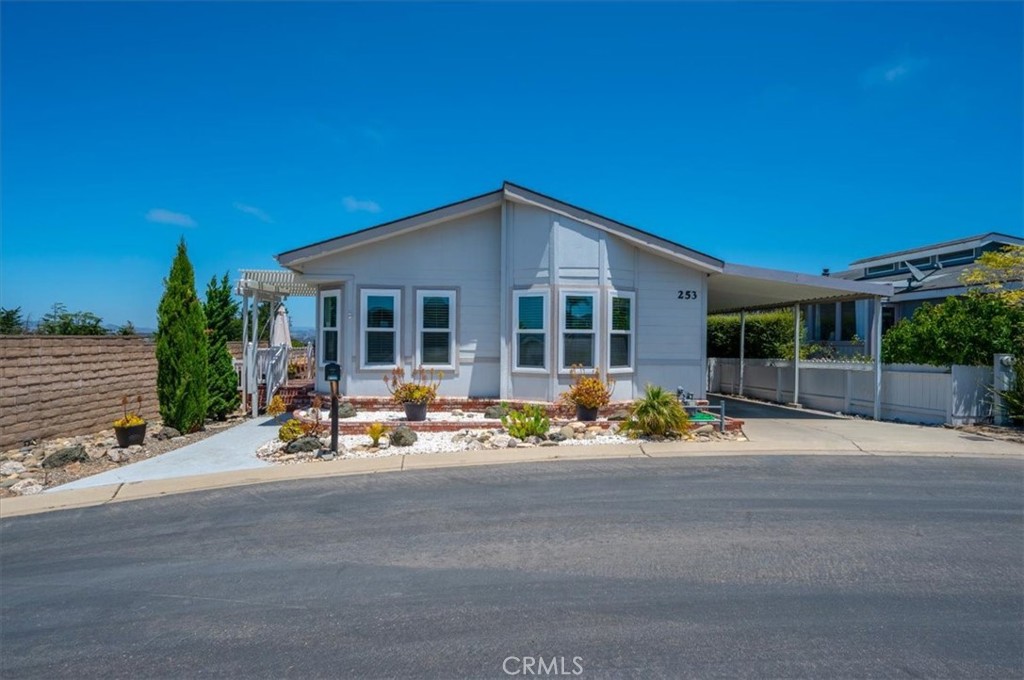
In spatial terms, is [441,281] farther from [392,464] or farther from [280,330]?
[280,330]

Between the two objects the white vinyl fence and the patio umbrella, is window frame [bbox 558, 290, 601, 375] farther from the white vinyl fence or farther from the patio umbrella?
the patio umbrella

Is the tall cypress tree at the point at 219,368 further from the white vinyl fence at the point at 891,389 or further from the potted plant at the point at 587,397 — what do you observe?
the white vinyl fence at the point at 891,389

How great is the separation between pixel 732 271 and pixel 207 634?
37.2 ft

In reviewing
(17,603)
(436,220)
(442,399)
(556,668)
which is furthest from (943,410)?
(17,603)

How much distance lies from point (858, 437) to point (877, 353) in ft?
10.5

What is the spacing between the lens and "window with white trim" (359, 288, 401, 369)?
13547 mm

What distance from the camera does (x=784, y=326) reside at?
67.8 feet

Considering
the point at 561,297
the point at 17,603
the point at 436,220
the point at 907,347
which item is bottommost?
the point at 17,603

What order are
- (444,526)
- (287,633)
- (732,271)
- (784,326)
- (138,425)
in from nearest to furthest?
(287,633) → (444,526) → (138,425) → (732,271) → (784,326)

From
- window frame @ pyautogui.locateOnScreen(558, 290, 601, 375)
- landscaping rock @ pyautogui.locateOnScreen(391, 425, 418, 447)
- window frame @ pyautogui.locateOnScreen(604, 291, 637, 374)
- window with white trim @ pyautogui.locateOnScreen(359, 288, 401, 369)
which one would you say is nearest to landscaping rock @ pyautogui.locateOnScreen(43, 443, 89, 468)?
landscaping rock @ pyautogui.locateOnScreen(391, 425, 418, 447)

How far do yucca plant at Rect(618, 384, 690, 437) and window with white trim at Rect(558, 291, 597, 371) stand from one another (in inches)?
78.8

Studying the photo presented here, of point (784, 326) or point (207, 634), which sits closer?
point (207, 634)

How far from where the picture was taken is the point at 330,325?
554 inches

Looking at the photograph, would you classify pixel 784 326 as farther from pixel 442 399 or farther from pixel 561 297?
pixel 442 399
